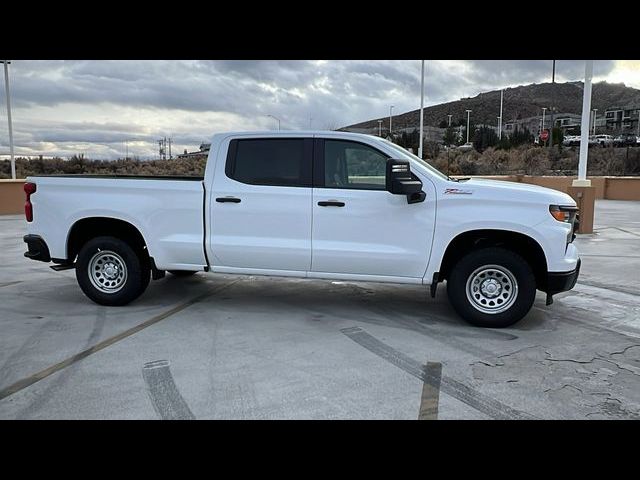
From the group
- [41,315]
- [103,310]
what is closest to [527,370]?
[103,310]

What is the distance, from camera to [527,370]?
14.4 ft

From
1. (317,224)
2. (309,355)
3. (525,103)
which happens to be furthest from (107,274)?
(525,103)

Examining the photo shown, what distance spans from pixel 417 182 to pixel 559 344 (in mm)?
2127

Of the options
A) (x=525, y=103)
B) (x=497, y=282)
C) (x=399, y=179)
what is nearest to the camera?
(x=399, y=179)

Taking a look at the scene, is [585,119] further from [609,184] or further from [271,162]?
[609,184]

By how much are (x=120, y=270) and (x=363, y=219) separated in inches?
120

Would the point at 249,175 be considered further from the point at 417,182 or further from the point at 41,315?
the point at 41,315

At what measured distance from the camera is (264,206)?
5754 millimetres

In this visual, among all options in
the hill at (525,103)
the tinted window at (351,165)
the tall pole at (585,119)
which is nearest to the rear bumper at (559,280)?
the tinted window at (351,165)

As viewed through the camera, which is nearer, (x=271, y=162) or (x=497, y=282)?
(x=497, y=282)

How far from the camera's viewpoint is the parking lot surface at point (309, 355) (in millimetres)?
3709
